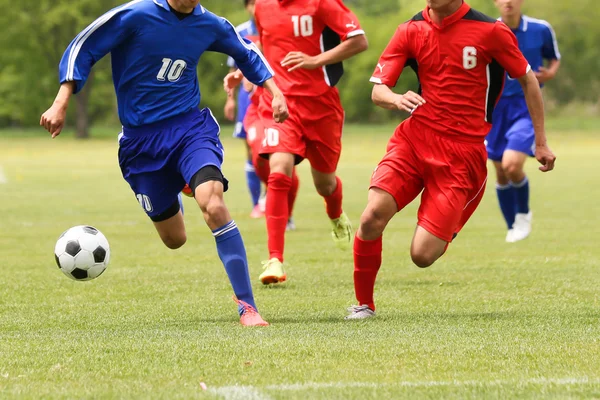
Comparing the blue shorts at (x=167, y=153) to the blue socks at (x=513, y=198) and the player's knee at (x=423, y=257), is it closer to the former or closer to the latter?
the player's knee at (x=423, y=257)

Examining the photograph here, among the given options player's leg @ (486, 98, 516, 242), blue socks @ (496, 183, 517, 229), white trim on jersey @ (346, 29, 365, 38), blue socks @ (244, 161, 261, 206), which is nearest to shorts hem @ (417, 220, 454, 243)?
white trim on jersey @ (346, 29, 365, 38)

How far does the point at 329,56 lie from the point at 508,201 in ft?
13.3

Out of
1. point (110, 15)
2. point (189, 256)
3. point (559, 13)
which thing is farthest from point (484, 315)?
point (559, 13)

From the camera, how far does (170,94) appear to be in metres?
6.66

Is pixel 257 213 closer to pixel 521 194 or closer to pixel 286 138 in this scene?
pixel 521 194

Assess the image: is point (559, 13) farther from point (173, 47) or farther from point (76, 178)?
point (173, 47)

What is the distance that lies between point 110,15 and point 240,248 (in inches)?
60.0

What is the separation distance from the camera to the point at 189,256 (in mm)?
10328

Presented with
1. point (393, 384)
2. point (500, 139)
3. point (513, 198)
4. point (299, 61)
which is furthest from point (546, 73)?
point (393, 384)

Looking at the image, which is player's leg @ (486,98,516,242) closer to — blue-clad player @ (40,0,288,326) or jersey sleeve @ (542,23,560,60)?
jersey sleeve @ (542,23,560,60)

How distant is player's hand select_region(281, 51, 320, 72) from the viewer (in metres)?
7.93

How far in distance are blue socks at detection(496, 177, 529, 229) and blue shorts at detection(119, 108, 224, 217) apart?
5.35 m

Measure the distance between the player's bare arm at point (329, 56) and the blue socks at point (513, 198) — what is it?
138 inches

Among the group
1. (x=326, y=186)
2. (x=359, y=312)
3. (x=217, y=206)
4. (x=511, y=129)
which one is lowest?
(x=511, y=129)
